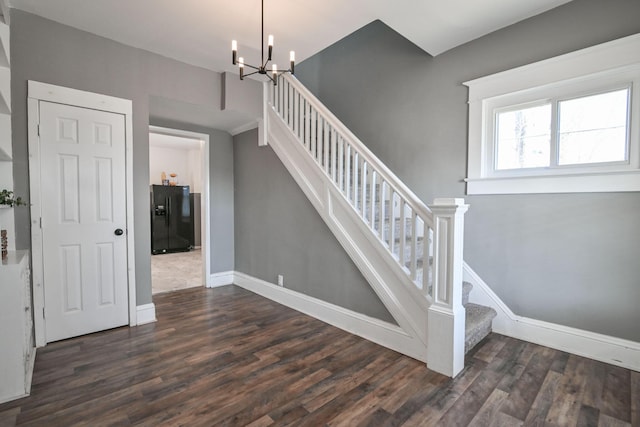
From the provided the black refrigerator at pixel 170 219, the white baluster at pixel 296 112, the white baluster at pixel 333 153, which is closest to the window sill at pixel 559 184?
the white baluster at pixel 333 153

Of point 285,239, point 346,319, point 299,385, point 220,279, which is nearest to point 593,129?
point 346,319

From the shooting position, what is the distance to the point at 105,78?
2979 millimetres

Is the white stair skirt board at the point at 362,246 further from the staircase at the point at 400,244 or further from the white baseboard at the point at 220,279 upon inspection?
the white baseboard at the point at 220,279

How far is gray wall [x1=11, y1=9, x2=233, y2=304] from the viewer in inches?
101

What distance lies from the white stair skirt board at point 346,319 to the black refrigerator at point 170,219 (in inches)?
178

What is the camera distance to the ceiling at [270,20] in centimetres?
250

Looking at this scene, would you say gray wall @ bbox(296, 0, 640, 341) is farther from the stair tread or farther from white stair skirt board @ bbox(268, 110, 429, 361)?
white stair skirt board @ bbox(268, 110, 429, 361)

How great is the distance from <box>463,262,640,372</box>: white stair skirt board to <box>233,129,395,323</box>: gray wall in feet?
3.47

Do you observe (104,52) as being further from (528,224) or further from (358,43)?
(528,224)

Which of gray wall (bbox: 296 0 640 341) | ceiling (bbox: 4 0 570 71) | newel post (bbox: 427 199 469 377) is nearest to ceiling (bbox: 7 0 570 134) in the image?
ceiling (bbox: 4 0 570 71)

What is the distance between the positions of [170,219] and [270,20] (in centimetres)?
647

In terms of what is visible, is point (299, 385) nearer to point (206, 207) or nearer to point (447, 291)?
point (447, 291)

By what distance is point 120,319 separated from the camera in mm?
3094

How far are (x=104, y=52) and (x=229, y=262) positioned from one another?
10.1 ft
